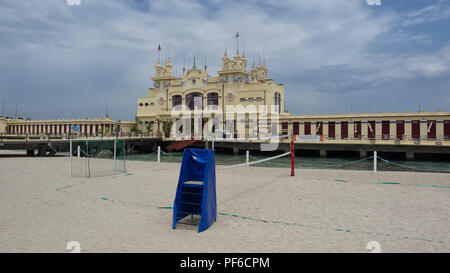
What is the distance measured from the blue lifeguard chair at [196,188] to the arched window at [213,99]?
159ft

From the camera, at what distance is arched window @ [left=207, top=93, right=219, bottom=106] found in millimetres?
56344

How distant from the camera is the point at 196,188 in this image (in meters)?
7.62

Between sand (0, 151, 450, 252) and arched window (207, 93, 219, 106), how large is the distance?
144 ft

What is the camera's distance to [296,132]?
47812mm

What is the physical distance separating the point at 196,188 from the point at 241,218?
1.49 m

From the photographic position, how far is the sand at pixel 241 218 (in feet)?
20.2

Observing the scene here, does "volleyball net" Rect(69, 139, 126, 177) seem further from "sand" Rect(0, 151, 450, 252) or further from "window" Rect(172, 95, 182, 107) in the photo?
"window" Rect(172, 95, 182, 107)

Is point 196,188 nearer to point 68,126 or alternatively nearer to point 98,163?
point 98,163

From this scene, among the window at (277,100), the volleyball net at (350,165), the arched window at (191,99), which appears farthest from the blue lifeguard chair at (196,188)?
the arched window at (191,99)

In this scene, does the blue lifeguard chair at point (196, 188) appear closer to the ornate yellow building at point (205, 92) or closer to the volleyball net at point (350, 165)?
the volleyball net at point (350, 165)

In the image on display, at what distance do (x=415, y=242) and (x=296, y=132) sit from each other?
4222 cm
